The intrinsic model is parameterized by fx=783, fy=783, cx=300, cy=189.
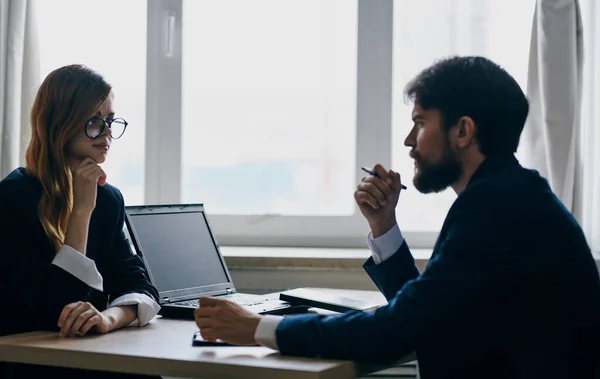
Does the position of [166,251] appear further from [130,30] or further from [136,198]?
[130,30]

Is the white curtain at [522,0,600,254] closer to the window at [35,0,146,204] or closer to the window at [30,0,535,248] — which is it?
the window at [30,0,535,248]

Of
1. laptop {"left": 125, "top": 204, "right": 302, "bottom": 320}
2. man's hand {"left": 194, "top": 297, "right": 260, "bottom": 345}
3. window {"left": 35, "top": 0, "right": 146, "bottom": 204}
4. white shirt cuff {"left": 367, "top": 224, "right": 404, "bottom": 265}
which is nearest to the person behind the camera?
man's hand {"left": 194, "top": 297, "right": 260, "bottom": 345}

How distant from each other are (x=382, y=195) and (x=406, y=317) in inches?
20.8

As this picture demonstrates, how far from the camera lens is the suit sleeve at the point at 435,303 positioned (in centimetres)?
134

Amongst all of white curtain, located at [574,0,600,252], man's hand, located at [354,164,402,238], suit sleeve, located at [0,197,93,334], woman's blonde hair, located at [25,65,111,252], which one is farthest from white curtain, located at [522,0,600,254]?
suit sleeve, located at [0,197,93,334]

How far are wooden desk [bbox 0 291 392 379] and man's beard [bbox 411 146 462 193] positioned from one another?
41 centimetres

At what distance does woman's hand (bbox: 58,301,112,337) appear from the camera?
1.56m

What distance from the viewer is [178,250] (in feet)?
6.68

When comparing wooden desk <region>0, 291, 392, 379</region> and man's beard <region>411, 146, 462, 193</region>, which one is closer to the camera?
wooden desk <region>0, 291, 392, 379</region>

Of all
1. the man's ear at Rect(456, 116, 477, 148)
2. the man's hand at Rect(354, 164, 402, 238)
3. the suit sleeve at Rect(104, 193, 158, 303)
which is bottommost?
the suit sleeve at Rect(104, 193, 158, 303)

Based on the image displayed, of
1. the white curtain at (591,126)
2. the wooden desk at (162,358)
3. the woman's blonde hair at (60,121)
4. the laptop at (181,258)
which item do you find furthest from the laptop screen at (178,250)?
the white curtain at (591,126)

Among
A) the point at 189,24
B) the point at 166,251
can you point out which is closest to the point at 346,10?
the point at 189,24

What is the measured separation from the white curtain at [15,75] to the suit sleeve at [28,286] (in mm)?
929

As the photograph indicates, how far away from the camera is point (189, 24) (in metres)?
2.83
